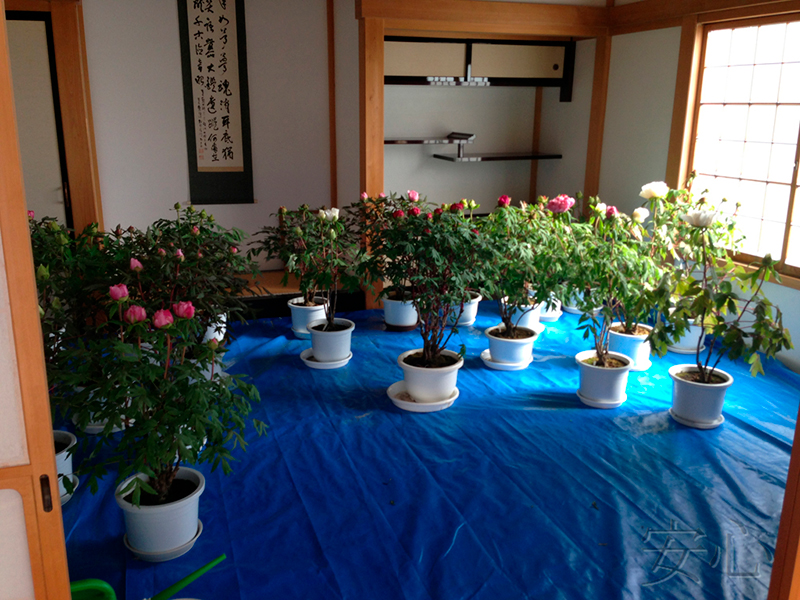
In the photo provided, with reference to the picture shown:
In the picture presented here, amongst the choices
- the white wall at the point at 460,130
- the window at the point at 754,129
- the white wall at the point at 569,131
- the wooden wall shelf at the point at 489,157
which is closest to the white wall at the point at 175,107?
the white wall at the point at 460,130

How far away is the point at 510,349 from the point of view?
3.71m

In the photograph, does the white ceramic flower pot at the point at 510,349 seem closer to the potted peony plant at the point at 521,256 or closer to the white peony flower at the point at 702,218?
the potted peony plant at the point at 521,256

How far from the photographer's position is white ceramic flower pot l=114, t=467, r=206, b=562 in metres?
2.09

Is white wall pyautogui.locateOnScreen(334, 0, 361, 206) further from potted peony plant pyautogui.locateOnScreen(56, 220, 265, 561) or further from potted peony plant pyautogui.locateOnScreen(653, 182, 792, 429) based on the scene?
potted peony plant pyautogui.locateOnScreen(56, 220, 265, 561)

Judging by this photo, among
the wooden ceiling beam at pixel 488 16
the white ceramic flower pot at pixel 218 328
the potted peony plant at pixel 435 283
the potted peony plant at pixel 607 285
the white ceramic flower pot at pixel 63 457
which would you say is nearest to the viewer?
the white ceramic flower pot at pixel 63 457

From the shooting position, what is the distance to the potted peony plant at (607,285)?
306 cm

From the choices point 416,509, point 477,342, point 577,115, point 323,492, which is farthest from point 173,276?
point 577,115

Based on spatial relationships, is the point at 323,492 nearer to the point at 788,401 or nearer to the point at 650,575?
the point at 650,575

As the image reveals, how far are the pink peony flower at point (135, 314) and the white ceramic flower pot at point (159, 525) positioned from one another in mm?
519

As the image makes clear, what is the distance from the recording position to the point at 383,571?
2.10 meters

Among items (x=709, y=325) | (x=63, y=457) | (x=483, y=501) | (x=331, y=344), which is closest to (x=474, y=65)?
(x=331, y=344)

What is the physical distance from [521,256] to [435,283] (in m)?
0.50

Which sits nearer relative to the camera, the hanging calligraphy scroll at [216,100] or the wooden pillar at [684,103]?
the wooden pillar at [684,103]

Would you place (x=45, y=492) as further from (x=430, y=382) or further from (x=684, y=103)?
(x=684, y=103)
